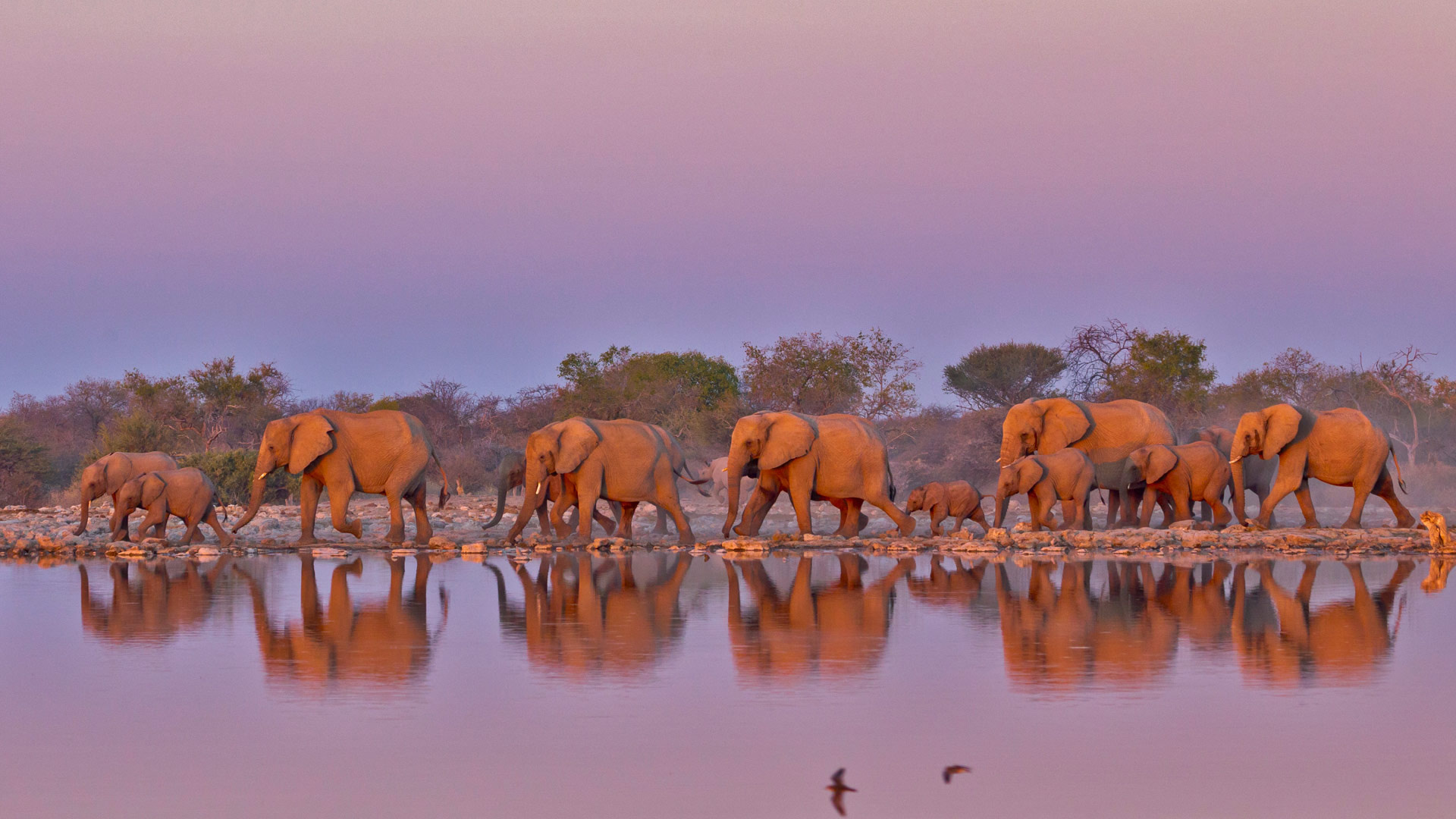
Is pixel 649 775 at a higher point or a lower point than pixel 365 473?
lower

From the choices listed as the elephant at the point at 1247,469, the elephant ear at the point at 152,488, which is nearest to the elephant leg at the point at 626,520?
the elephant ear at the point at 152,488

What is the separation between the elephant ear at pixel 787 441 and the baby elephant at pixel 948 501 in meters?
2.55

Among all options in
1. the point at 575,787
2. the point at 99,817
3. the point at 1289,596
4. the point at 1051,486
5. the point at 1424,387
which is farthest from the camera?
the point at 1424,387

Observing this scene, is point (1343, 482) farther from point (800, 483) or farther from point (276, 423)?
point (276, 423)

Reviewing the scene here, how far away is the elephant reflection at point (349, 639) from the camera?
8.71 m

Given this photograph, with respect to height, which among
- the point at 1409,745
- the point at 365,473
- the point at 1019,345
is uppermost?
the point at 1019,345

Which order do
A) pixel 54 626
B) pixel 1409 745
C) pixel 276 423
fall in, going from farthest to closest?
pixel 276 423
pixel 54 626
pixel 1409 745

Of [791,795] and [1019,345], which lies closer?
[791,795]

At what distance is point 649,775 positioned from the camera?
6246 millimetres

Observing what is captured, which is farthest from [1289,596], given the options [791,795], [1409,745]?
[791,795]

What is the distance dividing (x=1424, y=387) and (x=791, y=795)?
4397cm

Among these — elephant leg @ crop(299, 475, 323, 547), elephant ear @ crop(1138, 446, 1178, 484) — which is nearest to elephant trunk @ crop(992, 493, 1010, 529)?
elephant ear @ crop(1138, 446, 1178, 484)

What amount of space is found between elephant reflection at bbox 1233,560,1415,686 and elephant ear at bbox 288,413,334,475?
1158cm

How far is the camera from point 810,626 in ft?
35.9
